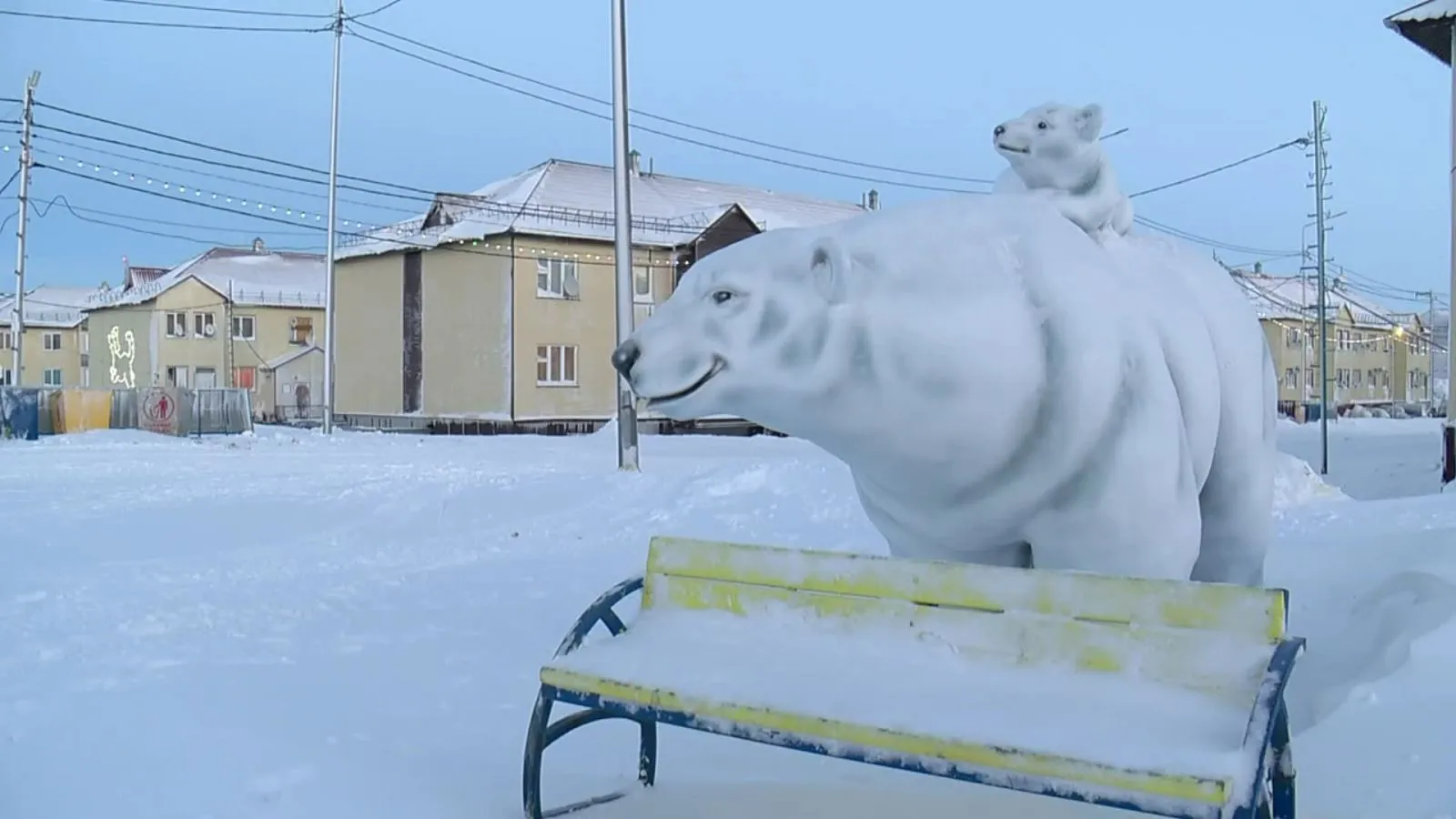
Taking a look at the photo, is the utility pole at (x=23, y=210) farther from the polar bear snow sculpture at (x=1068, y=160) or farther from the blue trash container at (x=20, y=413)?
the polar bear snow sculpture at (x=1068, y=160)

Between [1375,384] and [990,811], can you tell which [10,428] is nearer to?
[990,811]

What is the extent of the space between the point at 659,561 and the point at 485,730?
4.05ft

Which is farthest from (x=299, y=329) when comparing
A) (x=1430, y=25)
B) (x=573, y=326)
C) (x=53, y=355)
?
(x=1430, y=25)

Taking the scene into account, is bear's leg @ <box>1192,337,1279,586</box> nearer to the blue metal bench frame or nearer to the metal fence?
the blue metal bench frame

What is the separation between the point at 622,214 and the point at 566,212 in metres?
15.9

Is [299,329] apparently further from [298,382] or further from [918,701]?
[918,701]

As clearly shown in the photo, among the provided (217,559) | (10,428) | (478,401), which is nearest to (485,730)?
(217,559)

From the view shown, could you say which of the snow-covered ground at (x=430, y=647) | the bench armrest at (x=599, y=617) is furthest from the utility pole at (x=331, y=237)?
the bench armrest at (x=599, y=617)

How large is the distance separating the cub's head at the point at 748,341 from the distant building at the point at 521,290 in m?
25.9

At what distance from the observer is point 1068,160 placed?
3.83 meters

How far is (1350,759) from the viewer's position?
134 inches

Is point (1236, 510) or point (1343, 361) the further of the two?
point (1343, 361)

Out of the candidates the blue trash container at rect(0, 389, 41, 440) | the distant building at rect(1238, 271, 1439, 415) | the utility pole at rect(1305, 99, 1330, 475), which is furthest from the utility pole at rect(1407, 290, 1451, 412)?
the blue trash container at rect(0, 389, 41, 440)

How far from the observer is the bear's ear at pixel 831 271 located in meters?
2.94
